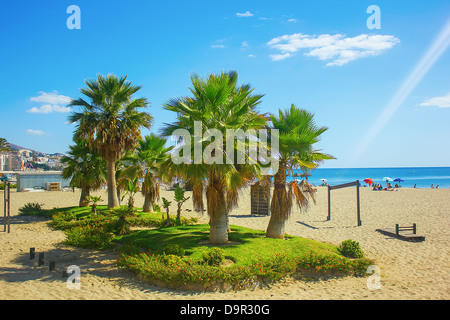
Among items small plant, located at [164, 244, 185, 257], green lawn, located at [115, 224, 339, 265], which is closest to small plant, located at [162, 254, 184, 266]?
small plant, located at [164, 244, 185, 257]

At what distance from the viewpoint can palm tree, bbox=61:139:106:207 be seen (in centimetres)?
2088

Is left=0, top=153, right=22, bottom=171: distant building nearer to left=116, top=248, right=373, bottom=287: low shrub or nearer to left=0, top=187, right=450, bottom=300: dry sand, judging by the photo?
left=0, top=187, right=450, bottom=300: dry sand

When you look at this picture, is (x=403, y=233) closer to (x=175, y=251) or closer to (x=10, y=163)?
(x=175, y=251)

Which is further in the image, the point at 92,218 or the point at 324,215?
the point at 324,215

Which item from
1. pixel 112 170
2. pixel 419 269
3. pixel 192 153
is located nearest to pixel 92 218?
pixel 112 170

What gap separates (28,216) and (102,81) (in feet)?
36.4

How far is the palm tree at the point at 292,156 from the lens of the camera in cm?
1194

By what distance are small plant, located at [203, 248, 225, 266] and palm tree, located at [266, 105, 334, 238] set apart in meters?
4.01

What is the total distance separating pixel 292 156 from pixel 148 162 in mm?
10652

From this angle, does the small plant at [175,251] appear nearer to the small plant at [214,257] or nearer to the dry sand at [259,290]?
the small plant at [214,257]

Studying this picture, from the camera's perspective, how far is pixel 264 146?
1122 cm

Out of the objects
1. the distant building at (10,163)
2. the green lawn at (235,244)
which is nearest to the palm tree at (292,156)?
the green lawn at (235,244)

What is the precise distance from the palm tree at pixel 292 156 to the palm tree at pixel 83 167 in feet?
46.5
